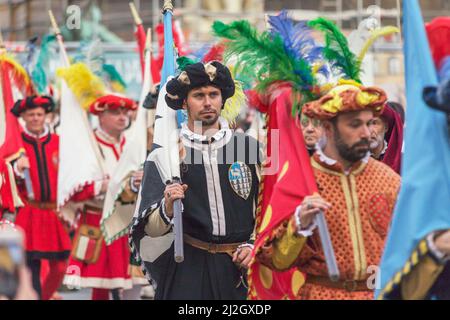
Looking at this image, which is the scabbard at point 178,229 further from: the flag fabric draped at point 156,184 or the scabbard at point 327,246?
the scabbard at point 327,246

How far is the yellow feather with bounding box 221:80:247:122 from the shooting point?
7.87m

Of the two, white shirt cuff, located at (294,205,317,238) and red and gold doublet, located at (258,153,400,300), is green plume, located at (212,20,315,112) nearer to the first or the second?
red and gold doublet, located at (258,153,400,300)

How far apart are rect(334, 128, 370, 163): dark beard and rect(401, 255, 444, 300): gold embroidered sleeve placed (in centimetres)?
88

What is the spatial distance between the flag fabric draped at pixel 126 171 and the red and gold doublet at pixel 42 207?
1016mm

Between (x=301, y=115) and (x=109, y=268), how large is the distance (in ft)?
16.7

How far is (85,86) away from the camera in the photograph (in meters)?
11.6

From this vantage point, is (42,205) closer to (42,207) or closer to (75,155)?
(42,207)

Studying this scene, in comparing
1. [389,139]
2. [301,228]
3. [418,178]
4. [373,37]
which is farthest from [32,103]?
[418,178]

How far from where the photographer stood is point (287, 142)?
20.1 feet

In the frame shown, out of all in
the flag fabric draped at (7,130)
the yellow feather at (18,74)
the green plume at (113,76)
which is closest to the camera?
the flag fabric draped at (7,130)

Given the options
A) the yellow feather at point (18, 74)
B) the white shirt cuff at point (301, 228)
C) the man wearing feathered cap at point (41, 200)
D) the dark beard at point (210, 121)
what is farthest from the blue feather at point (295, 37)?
the man wearing feathered cap at point (41, 200)

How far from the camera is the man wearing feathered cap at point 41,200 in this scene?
38.0 feet

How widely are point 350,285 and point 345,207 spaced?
14.2 inches

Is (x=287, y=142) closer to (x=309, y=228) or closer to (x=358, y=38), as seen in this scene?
(x=309, y=228)
